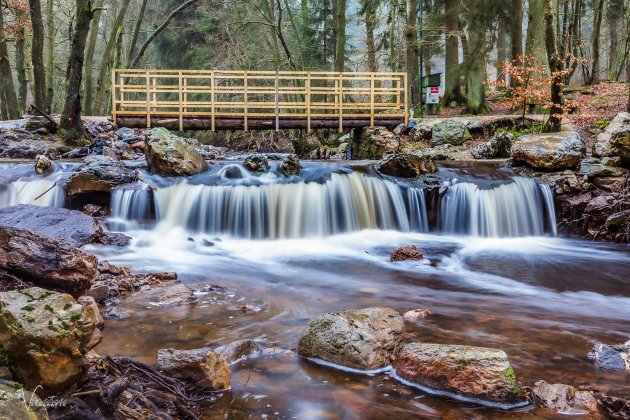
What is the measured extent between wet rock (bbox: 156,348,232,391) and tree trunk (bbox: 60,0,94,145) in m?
12.8

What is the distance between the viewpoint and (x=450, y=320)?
4.86 m

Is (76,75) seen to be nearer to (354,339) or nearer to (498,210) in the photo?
(498,210)

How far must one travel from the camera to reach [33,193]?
10.2 metres

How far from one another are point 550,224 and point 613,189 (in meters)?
1.30

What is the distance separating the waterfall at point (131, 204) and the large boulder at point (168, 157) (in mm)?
1012

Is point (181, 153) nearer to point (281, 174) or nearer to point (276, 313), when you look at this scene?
point (281, 174)

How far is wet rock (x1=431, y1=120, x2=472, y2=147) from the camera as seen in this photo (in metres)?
15.8

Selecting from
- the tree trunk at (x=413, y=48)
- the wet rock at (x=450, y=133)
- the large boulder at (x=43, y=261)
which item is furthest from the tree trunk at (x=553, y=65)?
the large boulder at (x=43, y=261)

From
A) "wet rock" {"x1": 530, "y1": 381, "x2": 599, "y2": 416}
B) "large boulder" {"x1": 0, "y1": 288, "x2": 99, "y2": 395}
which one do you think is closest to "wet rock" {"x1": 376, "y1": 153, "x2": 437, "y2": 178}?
"wet rock" {"x1": 530, "y1": 381, "x2": 599, "y2": 416}

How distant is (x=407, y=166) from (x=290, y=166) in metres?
2.61

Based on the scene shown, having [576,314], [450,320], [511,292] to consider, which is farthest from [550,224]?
[450,320]

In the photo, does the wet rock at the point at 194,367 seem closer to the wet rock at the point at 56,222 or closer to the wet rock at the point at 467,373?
the wet rock at the point at 467,373

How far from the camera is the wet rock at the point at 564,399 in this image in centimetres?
301

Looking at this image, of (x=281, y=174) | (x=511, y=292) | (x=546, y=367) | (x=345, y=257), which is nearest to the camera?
(x=546, y=367)
